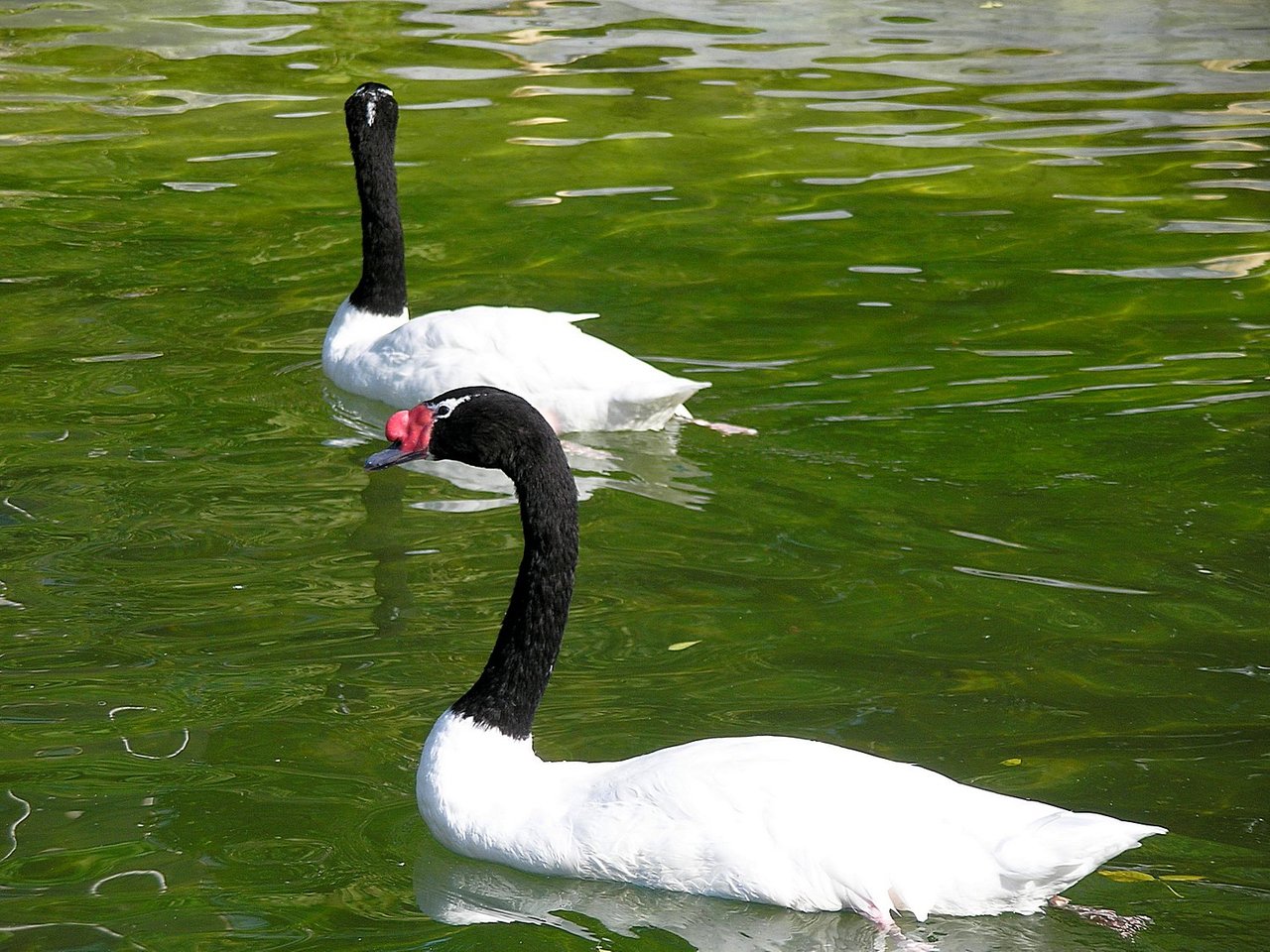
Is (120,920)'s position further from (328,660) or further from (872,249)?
(872,249)

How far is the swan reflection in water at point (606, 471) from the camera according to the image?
7.57 metres

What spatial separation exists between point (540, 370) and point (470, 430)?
8.95 ft

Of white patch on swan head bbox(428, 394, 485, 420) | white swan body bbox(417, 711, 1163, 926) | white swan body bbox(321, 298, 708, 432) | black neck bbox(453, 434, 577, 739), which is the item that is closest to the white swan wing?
white swan body bbox(417, 711, 1163, 926)

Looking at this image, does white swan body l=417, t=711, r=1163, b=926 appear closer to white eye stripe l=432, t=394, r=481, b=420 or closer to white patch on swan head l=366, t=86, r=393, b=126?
white eye stripe l=432, t=394, r=481, b=420

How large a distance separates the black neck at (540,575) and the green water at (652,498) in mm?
503

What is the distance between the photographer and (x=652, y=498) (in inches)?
297

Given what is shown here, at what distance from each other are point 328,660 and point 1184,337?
17.6ft

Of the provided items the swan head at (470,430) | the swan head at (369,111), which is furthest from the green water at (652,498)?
the swan head at (369,111)

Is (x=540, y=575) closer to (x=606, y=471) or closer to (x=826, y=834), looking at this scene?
(x=826, y=834)

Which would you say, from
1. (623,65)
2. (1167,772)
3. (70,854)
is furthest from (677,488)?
(623,65)

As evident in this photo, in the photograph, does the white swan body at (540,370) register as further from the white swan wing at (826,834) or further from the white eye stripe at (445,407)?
the white swan wing at (826,834)

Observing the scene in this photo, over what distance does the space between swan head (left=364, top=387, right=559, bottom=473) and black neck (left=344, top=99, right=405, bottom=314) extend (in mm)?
3779

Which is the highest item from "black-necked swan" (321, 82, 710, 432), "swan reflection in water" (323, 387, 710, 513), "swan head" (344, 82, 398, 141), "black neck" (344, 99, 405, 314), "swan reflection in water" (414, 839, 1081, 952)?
"swan head" (344, 82, 398, 141)

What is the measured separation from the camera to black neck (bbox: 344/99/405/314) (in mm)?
9070
